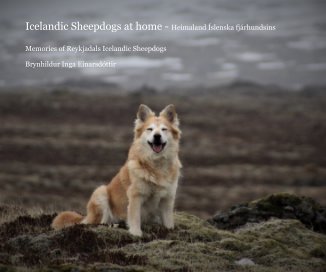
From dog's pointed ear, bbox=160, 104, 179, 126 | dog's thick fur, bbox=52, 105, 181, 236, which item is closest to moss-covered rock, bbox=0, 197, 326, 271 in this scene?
dog's thick fur, bbox=52, 105, 181, 236

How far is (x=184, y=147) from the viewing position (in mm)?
75375

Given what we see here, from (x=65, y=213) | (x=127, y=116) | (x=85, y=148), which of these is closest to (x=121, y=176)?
(x=65, y=213)

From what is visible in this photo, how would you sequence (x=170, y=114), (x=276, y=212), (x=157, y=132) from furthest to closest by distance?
1. (x=276, y=212)
2. (x=170, y=114)
3. (x=157, y=132)

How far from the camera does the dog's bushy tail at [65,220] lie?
11680 mm

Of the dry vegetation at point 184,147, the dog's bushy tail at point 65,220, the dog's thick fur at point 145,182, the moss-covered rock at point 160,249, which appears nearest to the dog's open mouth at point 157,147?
the dog's thick fur at point 145,182

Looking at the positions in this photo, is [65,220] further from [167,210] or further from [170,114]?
[170,114]

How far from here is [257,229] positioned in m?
12.0

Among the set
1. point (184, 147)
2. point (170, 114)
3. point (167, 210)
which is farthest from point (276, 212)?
point (184, 147)

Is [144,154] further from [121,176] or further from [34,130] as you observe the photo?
[34,130]

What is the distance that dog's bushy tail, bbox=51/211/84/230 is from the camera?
11.7 m

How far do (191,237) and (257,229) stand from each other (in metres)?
1.88

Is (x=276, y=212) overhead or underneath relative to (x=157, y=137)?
underneath

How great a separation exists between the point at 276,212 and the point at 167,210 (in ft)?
12.0

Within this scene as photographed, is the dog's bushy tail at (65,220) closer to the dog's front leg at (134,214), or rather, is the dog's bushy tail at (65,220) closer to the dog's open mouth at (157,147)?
the dog's front leg at (134,214)
